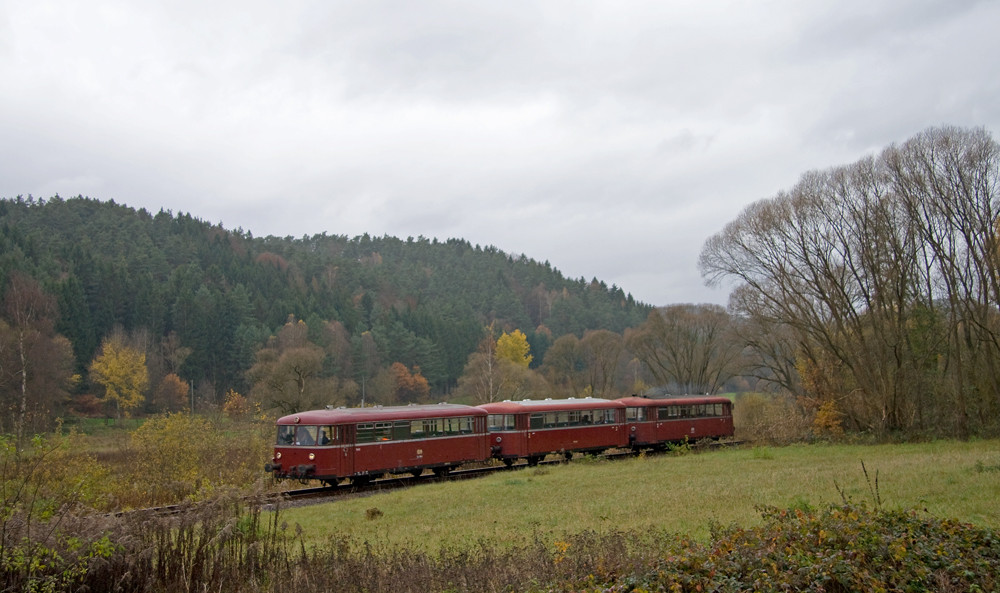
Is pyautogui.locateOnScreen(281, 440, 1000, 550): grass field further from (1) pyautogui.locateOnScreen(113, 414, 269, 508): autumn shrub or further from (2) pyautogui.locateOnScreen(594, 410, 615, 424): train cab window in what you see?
(2) pyautogui.locateOnScreen(594, 410, 615, 424): train cab window

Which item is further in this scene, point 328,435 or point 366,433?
point 366,433

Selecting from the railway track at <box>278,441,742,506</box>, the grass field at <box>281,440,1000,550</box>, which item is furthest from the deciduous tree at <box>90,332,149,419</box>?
the grass field at <box>281,440,1000,550</box>

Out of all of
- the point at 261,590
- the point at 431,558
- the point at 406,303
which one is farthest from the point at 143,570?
the point at 406,303

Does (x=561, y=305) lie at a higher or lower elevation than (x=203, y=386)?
higher

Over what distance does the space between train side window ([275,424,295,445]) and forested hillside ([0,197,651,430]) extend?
24269mm

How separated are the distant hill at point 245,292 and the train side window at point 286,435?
Result: 4653 cm

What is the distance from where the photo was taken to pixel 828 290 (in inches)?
1329

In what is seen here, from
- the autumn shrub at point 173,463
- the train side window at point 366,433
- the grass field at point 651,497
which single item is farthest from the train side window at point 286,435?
the grass field at point 651,497

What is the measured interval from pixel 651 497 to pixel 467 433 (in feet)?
39.2

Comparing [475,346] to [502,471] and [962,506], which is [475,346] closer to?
[502,471]

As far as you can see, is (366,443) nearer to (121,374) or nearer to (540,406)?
(540,406)

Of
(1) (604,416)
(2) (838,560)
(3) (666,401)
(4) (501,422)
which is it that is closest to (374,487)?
(4) (501,422)

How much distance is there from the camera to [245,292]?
8200 centimetres

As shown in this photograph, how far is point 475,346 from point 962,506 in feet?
291
